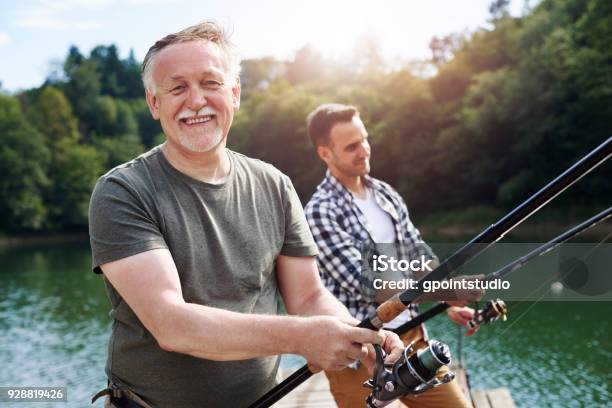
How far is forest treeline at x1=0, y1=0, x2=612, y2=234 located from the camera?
3275cm

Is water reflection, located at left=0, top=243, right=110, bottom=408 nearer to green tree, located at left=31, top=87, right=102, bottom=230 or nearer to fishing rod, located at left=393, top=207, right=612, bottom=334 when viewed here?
fishing rod, located at left=393, top=207, right=612, bottom=334

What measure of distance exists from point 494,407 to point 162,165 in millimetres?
4149

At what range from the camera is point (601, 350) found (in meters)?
11.1

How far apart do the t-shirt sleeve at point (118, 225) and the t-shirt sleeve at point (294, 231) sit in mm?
533

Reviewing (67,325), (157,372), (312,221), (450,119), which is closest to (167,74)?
(157,372)

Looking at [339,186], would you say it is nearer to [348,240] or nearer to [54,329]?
[348,240]

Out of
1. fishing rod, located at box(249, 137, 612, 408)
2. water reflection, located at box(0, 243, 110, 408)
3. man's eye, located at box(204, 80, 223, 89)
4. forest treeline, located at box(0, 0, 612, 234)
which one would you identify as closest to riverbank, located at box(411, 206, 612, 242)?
forest treeline, located at box(0, 0, 612, 234)

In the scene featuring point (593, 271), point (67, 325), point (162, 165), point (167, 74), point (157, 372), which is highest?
point (167, 74)

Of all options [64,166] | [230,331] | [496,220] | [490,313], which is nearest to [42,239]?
[64,166]

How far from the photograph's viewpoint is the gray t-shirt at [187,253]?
83.0 inches

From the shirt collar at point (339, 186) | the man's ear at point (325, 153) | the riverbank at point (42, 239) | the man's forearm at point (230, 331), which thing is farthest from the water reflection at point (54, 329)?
the riverbank at point (42, 239)

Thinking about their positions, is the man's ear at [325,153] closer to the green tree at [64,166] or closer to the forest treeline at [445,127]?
the forest treeline at [445,127]

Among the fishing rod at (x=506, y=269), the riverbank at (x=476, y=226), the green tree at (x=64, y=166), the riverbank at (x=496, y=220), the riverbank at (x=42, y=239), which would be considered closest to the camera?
the fishing rod at (x=506, y=269)

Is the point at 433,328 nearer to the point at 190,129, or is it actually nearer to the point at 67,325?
the point at 67,325
